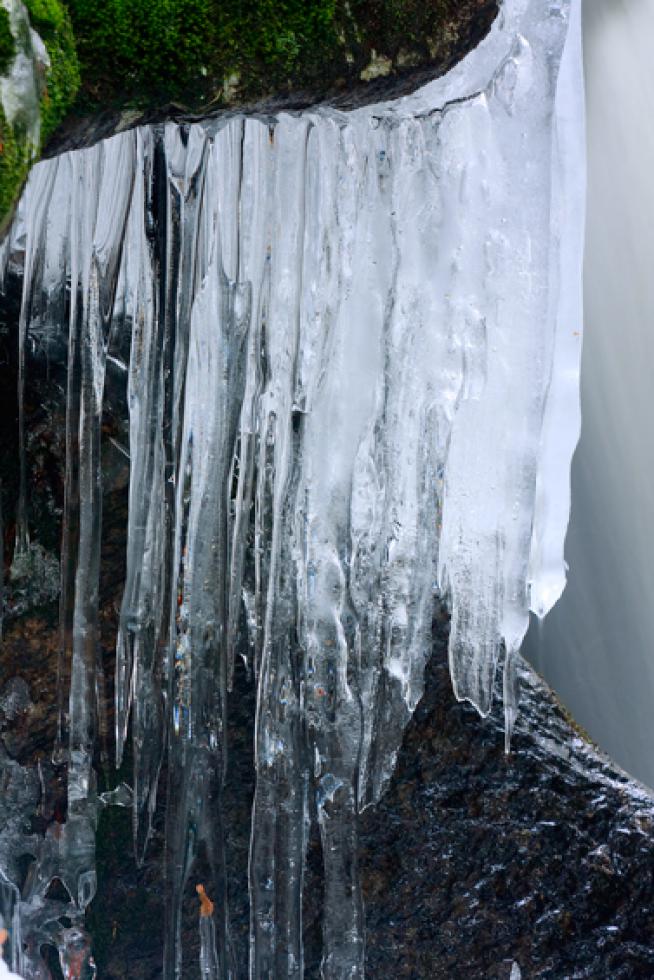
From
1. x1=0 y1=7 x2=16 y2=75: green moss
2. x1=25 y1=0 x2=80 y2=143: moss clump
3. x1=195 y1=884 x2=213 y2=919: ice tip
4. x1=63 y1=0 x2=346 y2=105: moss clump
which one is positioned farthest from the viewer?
x1=195 y1=884 x2=213 y2=919: ice tip

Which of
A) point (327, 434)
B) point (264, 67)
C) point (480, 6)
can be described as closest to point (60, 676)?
point (327, 434)

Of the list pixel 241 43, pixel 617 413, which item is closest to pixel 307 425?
pixel 241 43

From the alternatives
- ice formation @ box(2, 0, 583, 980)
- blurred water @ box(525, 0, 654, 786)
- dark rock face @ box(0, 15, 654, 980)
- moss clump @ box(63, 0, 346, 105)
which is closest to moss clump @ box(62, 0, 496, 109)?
moss clump @ box(63, 0, 346, 105)

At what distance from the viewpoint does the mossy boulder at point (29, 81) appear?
1.50 metres

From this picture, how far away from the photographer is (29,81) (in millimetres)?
1549

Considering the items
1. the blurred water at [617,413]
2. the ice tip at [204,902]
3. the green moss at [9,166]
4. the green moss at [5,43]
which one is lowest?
the ice tip at [204,902]

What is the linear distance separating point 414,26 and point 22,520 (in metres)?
1.49

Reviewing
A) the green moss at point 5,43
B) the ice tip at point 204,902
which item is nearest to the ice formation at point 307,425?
the ice tip at point 204,902

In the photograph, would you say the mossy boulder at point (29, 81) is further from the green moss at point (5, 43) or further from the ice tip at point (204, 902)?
the ice tip at point (204, 902)

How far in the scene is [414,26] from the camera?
1983 millimetres

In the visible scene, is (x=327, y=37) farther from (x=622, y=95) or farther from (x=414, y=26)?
(x=622, y=95)

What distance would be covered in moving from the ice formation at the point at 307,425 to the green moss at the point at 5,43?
0.89 m

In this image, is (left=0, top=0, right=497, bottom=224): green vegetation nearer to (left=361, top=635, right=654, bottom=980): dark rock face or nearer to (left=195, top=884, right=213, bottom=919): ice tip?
(left=361, top=635, right=654, bottom=980): dark rock face

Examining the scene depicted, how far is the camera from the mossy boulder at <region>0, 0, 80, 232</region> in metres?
1.50
